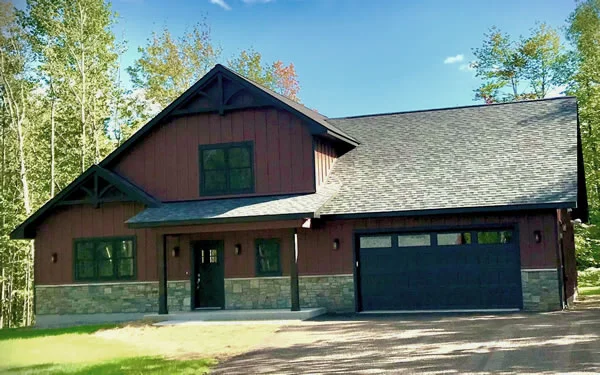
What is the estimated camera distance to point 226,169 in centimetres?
1942

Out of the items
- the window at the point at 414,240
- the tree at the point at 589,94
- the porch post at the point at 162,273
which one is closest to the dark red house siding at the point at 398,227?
the window at the point at 414,240

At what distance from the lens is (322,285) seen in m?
18.2

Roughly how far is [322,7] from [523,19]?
18.9m

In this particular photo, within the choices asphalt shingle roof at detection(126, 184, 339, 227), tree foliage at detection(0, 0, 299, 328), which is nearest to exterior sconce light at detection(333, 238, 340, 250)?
asphalt shingle roof at detection(126, 184, 339, 227)

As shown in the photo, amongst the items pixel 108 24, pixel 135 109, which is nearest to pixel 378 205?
pixel 108 24

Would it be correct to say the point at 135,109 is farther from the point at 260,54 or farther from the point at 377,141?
the point at 377,141

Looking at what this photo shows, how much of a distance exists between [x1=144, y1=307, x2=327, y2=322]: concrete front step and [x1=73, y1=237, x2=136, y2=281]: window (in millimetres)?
1964

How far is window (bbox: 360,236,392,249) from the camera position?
59.1 feet

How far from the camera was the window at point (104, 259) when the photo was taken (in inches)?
774

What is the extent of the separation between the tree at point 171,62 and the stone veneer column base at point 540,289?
24333 millimetres

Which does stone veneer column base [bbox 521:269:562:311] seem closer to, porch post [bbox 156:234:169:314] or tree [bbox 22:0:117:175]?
porch post [bbox 156:234:169:314]

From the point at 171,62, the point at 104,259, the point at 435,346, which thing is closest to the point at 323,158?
the point at 104,259

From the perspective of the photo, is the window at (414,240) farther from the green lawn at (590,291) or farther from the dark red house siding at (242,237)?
the green lawn at (590,291)

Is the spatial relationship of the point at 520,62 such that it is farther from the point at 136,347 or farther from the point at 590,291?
the point at 136,347
